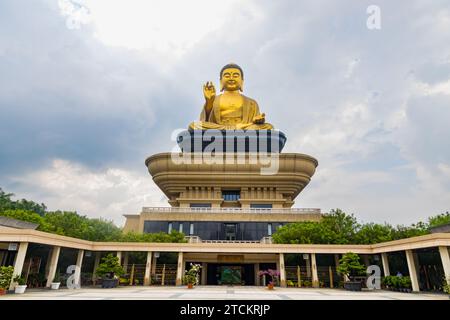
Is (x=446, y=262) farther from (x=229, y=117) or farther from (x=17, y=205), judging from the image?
(x=17, y=205)

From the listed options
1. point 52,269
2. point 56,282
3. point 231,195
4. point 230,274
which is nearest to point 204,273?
point 230,274

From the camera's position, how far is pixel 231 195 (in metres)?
44.2

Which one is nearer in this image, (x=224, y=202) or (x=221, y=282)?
(x=221, y=282)

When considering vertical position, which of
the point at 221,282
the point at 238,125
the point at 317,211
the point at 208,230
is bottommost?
the point at 221,282

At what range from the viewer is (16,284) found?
17375mm

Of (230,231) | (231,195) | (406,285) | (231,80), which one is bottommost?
(406,285)

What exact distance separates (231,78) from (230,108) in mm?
5839

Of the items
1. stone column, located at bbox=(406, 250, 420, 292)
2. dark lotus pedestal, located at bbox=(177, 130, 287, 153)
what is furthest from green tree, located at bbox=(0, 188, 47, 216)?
stone column, located at bbox=(406, 250, 420, 292)

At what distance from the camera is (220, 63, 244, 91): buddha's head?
53156mm

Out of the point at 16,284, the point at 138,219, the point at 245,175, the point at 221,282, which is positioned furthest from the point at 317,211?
the point at 16,284

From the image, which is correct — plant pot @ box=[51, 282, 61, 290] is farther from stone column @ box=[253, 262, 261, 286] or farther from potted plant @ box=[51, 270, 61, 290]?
stone column @ box=[253, 262, 261, 286]

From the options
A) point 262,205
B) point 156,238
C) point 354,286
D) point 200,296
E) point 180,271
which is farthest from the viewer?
point 262,205
